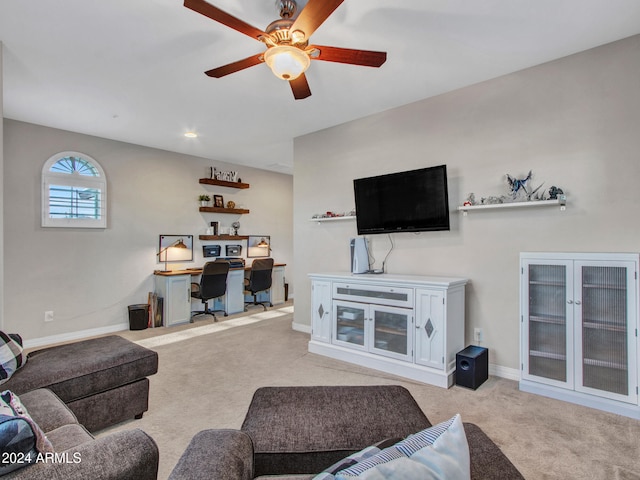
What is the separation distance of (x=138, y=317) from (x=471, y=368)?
4305mm

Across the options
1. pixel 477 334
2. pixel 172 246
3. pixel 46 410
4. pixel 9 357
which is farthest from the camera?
pixel 172 246

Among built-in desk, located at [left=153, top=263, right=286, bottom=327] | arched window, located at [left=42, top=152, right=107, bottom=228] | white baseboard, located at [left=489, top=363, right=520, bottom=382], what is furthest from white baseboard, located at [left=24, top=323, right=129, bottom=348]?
white baseboard, located at [left=489, top=363, right=520, bottom=382]

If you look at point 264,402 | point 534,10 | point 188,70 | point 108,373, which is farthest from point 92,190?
point 534,10

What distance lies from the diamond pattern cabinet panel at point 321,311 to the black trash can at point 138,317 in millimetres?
2629

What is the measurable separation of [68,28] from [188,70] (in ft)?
2.75

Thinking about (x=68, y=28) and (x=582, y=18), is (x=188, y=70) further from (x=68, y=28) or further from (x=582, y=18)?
(x=582, y=18)

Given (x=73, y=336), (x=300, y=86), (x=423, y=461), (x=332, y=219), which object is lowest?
(x=73, y=336)

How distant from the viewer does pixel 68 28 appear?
7.77ft

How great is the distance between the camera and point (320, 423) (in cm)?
138

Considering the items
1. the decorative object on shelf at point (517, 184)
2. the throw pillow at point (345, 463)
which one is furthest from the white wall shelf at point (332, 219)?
the throw pillow at point (345, 463)

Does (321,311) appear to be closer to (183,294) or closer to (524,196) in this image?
(524,196)

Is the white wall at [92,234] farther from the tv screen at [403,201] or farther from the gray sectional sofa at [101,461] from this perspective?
the gray sectional sofa at [101,461]

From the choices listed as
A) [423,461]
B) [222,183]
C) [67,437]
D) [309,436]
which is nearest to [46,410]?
[67,437]

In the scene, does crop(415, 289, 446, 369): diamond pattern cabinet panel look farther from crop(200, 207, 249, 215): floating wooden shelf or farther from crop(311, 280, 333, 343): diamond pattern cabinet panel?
crop(200, 207, 249, 215): floating wooden shelf
